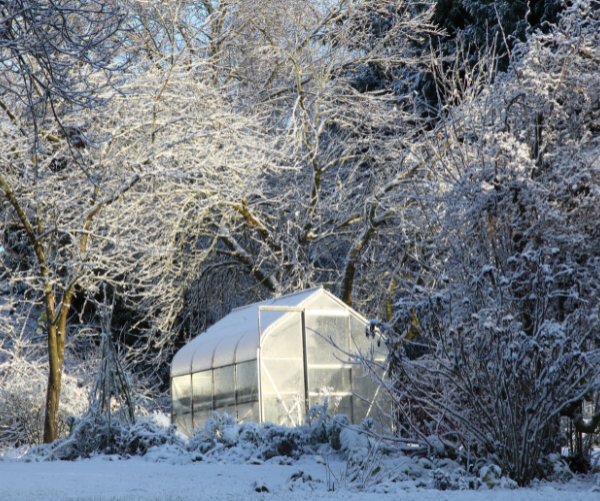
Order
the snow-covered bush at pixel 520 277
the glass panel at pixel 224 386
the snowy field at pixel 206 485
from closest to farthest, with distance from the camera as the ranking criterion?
1. the snowy field at pixel 206 485
2. the snow-covered bush at pixel 520 277
3. the glass panel at pixel 224 386

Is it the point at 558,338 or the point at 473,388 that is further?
the point at 473,388

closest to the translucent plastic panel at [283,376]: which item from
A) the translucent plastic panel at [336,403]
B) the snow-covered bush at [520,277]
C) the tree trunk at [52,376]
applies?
the translucent plastic panel at [336,403]

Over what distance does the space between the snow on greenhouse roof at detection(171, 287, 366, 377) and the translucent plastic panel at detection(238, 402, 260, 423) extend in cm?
73

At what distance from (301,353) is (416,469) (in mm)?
5823

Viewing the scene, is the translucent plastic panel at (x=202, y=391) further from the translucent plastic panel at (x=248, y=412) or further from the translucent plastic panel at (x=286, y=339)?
the translucent plastic panel at (x=286, y=339)

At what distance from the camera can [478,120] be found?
7078 millimetres

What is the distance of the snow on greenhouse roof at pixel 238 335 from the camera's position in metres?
11.5

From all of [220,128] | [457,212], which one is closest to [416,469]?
[457,212]

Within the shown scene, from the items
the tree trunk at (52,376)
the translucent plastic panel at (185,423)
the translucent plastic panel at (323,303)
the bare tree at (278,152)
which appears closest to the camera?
the tree trunk at (52,376)

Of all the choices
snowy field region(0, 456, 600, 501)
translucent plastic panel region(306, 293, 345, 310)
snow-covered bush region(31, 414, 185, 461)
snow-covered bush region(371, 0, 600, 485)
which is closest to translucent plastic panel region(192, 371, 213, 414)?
translucent plastic panel region(306, 293, 345, 310)

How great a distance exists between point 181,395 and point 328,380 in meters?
3.18

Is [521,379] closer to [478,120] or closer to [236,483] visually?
[236,483]

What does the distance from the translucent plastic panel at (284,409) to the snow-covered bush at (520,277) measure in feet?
15.2

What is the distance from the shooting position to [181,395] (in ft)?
43.0
